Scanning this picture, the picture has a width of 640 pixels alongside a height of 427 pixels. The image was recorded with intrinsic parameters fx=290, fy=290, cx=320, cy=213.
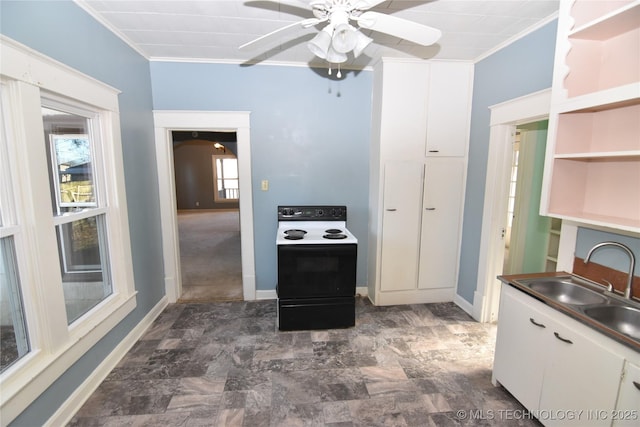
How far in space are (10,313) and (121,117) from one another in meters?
1.48

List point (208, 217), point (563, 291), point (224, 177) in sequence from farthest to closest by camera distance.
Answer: point (224, 177), point (208, 217), point (563, 291)

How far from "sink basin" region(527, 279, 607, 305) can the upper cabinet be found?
1.35 ft

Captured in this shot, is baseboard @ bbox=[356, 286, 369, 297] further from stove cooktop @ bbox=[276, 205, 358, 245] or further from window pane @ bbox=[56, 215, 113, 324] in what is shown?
window pane @ bbox=[56, 215, 113, 324]

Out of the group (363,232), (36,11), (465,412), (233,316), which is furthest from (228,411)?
(36,11)

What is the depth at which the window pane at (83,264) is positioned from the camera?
1824mm

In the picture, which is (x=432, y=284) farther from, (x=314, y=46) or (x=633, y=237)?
(x=314, y=46)

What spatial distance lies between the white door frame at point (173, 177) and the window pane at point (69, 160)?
87cm

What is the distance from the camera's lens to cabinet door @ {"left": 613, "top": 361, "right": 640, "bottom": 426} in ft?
3.69

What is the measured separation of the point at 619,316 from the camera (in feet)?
4.78

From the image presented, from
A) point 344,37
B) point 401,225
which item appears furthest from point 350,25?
point 401,225

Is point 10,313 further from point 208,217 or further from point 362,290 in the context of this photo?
point 208,217

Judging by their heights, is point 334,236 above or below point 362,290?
above

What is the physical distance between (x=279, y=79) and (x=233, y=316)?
2.40 m

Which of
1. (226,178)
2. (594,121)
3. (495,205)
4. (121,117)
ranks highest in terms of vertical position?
(121,117)
